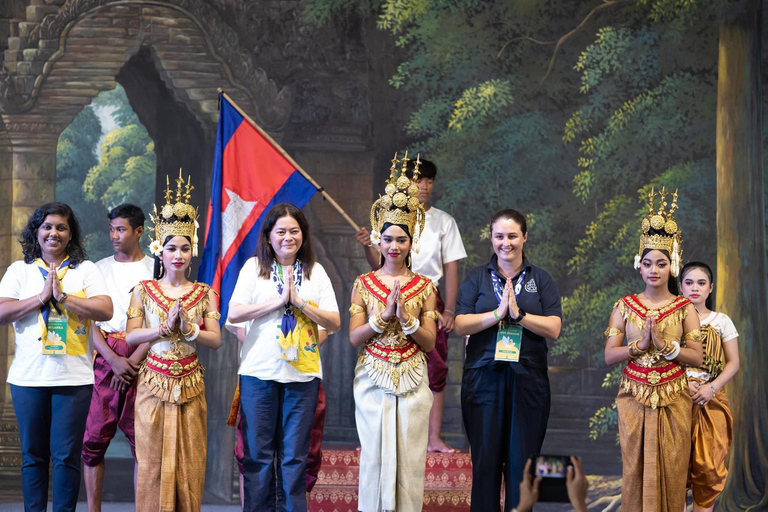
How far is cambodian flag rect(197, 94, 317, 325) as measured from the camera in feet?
17.1

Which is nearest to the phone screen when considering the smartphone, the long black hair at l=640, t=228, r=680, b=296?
the smartphone

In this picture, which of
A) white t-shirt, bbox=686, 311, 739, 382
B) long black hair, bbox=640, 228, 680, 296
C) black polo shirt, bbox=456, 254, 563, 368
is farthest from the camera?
white t-shirt, bbox=686, 311, 739, 382

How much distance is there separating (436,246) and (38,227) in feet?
7.42

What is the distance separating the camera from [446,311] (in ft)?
17.2

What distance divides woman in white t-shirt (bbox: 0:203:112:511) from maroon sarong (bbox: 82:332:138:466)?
33 cm

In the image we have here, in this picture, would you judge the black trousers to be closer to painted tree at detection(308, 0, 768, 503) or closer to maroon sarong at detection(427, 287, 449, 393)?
maroon sarong at detection(427, 287, 449, 393)

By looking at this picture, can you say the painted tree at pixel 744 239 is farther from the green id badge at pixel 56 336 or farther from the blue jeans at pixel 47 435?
the green id badge at pixel 56 336

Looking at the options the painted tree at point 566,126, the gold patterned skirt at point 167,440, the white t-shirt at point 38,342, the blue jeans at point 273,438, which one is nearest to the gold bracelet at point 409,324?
the blue jeans at point 273,438

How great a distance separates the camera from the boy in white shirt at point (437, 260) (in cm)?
521

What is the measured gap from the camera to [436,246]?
5359 mm

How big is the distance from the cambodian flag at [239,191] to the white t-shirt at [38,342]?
936 millimetres

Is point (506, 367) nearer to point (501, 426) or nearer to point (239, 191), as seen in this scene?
point (501, 426)

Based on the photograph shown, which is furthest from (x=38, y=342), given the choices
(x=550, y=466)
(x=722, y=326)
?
(x=722, y=326)

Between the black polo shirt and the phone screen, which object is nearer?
the phone screen
